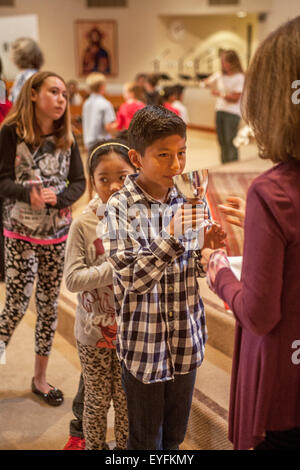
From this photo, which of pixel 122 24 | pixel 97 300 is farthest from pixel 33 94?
pixel 122 24

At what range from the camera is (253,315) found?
3.20ft

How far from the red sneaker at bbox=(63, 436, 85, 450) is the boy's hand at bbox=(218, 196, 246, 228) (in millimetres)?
1182

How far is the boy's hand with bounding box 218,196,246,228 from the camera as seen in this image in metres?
1.23

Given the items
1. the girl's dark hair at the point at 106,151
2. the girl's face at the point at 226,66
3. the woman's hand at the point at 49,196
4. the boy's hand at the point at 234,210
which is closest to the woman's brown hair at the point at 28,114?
the woman's hand at the point at 49,196

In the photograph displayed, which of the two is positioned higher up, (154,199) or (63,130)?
(63,130)

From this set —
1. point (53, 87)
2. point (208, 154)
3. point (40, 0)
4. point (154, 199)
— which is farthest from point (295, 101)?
point (40, 0)

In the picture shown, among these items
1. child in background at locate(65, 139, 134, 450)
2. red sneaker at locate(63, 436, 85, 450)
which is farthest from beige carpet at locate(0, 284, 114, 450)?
child in background at locate(65, 139, 134, 450)

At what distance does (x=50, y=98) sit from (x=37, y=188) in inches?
14.2

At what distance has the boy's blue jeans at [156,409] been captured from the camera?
1.34 meters

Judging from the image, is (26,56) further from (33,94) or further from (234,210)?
(234,210)

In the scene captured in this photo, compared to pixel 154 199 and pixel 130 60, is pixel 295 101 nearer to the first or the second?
pixel 154 199

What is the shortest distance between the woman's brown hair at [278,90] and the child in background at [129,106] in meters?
3.53

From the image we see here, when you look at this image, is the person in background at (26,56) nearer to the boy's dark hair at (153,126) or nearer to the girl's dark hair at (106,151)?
the girl's dark hair at (106,151)

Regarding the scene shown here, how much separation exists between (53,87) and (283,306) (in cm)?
141
